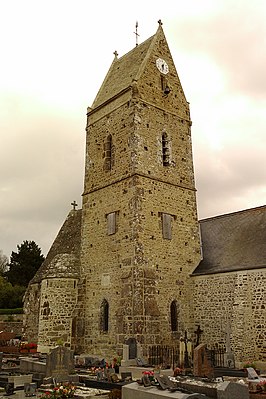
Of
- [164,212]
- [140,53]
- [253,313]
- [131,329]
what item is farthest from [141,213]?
[140,53]

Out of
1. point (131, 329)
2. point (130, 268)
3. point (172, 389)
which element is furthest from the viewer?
point (130, 268)

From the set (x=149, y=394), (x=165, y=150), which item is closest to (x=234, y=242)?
(x=165, y=150)

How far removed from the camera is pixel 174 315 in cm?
1881

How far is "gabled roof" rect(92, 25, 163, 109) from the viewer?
71.5ft

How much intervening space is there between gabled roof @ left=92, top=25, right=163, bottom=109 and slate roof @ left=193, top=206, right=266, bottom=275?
9282 millimetres

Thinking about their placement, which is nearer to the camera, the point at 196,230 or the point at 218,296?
the point at 218,296

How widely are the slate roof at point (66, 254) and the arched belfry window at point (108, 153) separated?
174 inches

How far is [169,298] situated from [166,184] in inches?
221

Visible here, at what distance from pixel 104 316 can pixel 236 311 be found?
238 inches

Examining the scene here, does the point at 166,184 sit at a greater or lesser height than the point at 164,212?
greater

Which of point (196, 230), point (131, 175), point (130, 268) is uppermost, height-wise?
point (131, 175)

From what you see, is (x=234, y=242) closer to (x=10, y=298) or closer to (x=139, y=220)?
(x=139, y=220)

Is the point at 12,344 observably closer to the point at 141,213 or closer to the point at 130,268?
the point at 130,268

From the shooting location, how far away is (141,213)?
18438mm
